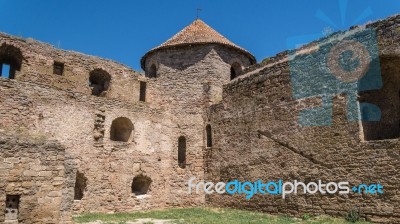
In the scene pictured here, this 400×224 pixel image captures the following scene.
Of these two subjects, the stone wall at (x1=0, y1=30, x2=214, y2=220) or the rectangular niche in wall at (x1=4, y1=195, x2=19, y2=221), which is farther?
the stone wall at (x1=0, y1=30, x2=214, y2=220)

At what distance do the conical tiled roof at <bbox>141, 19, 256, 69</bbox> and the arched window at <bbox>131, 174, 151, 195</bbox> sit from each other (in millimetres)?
6360

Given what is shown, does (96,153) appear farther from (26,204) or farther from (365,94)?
(365,94)

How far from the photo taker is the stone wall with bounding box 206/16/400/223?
10.4 metres

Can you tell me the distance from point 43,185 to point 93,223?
136 inches

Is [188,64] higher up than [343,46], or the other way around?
[188,64]

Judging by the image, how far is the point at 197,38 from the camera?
1775 cm

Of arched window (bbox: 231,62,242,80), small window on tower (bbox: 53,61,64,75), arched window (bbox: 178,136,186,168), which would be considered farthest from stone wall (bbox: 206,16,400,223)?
small window on tower (bbox: 53,61,64,75)

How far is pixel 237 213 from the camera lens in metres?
13.2

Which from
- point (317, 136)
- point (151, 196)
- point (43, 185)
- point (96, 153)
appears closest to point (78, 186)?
point (96, 153)

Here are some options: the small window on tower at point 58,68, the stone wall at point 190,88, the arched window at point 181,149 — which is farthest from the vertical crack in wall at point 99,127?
the arched window at point 181,149

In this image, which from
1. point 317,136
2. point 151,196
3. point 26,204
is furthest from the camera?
point 151,196

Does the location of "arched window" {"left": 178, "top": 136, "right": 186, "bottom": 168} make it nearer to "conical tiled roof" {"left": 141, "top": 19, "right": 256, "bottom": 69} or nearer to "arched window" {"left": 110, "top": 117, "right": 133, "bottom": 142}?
"arched window" {"left": 110, "top": 117, "right": 133, "bottom": 142}

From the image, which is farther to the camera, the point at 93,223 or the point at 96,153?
the point at 96,153

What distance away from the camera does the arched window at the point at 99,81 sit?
1600 cm
